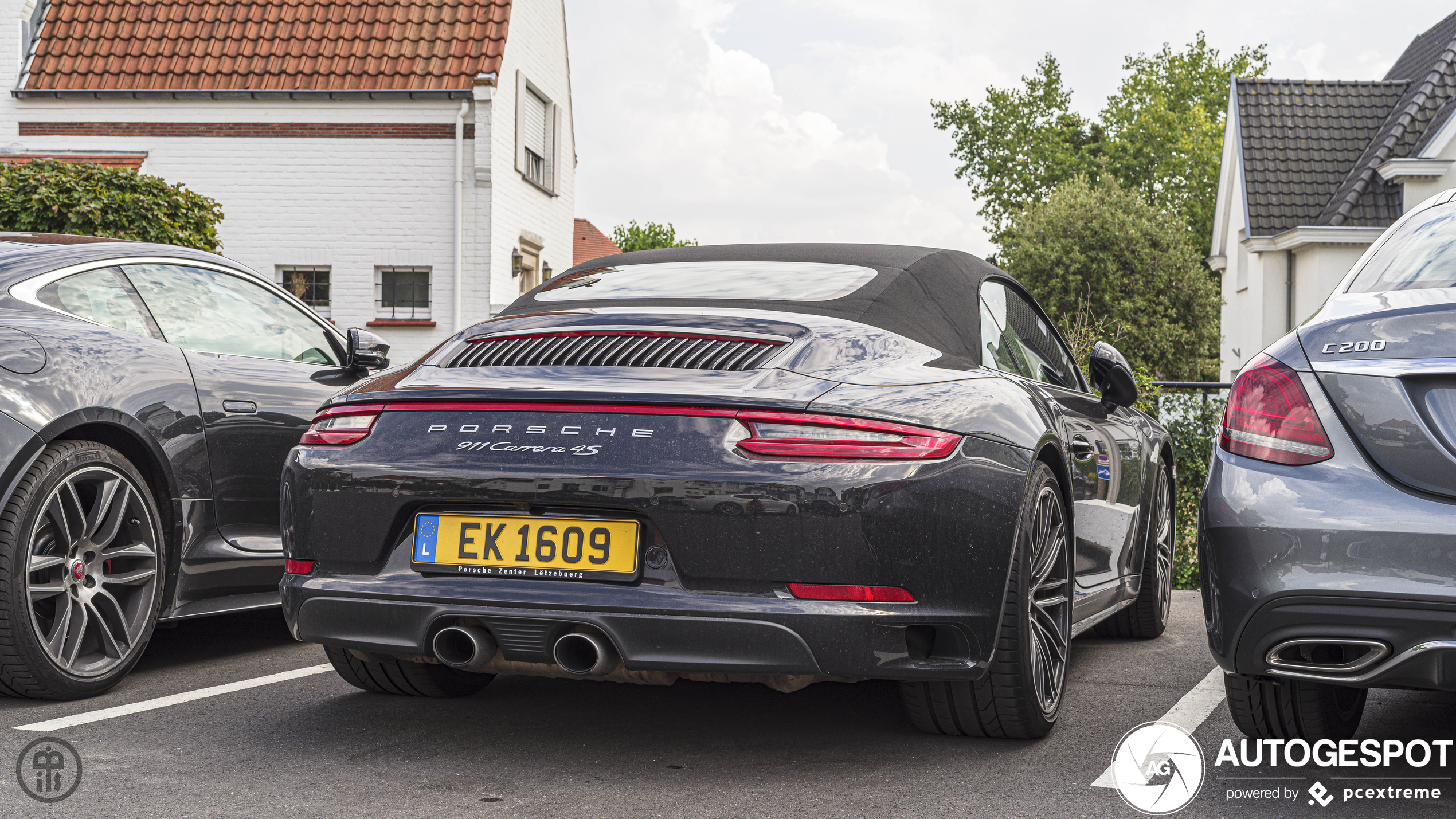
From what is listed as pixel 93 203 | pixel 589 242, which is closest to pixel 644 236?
pixel 589 242

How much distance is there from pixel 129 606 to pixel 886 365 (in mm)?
2686

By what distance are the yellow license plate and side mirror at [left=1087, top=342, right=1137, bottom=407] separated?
250cm

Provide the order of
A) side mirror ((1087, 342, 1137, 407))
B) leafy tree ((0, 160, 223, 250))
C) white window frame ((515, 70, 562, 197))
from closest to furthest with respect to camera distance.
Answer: side mirror ((1087, 342, 1137, 407)) < leafy tree ((0, 160, 223, 250)) < white window frame ((515, 70, 562, 197))

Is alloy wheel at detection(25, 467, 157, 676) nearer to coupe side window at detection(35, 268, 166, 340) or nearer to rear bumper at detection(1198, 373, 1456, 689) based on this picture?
coupe side window at detection(35, 268, 166, 340)

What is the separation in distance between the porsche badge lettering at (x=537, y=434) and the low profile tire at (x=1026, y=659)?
104cm

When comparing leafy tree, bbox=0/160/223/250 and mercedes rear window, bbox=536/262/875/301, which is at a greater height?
leafy tree, bbox=0/160/223/250

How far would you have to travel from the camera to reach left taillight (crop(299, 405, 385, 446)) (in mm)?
3516

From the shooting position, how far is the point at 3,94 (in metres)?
20.5

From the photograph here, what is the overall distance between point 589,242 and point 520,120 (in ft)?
121

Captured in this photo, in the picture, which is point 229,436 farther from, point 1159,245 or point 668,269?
point 1159,245

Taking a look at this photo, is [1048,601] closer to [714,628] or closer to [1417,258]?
[714,628]

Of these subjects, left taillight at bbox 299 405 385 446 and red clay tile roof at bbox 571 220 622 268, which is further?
red clay tile roof at bbox 571 220 622 268

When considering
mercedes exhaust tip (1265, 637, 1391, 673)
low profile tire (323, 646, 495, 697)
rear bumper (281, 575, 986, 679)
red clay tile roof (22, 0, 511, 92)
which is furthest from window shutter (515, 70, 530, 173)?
mercedes exhaust tip (1265, 637, 1391, 673)

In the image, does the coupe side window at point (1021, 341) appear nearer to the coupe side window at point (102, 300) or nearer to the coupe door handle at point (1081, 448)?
the coupe door handle at point (1081, 448)
